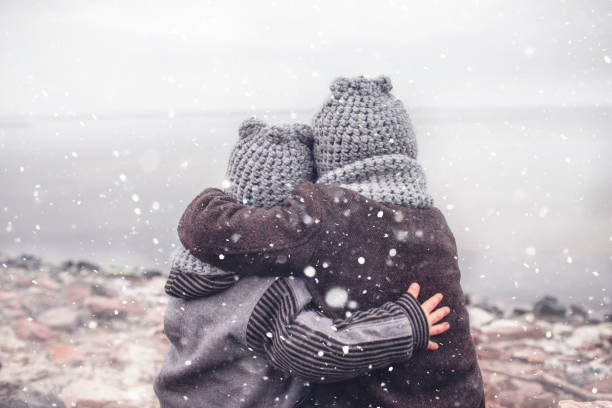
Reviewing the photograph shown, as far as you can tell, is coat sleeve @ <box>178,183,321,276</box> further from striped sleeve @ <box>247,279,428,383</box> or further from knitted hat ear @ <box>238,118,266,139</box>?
knitted hat ear @ <box>238,118,266,139</box>

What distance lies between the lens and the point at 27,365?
3961 mm

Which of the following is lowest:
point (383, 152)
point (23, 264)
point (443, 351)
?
point (23, 264)

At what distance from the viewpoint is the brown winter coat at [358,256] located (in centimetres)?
179

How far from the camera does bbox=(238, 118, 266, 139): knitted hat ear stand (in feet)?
6.78

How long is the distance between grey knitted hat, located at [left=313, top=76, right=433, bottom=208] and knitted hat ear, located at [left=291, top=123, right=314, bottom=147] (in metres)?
0.03

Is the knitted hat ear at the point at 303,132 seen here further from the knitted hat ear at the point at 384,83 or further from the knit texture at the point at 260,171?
the knitted hat ear at the point at 384,83

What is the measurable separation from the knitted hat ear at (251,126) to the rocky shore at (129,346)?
6.63 feet

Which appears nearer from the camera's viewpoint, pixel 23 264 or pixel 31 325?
pixel 31 325

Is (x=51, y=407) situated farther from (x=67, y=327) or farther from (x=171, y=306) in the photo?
(x=171, y=306)

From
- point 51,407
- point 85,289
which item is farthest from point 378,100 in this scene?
point 85,289

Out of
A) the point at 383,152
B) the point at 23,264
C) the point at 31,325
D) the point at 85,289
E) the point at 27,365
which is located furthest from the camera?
the point at 23,264

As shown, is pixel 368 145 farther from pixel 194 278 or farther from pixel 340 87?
pixel 194 278

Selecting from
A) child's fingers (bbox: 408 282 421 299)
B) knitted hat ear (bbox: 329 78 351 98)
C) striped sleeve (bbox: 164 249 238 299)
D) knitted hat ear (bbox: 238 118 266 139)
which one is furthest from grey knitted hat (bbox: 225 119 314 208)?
child's fingers (bbox: 408 282 421 299)

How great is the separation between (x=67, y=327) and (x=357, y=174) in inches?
149
